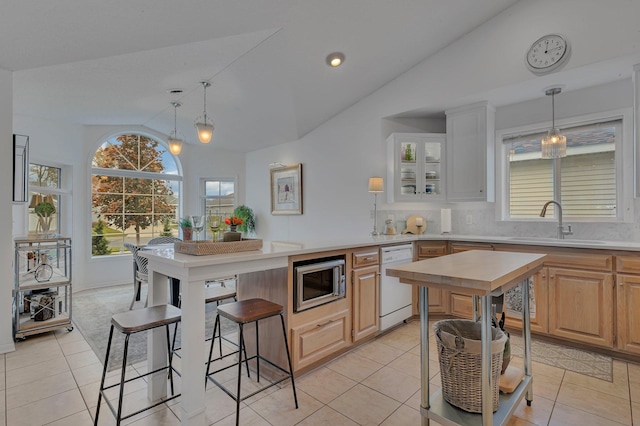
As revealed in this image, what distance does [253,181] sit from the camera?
21.2 ft

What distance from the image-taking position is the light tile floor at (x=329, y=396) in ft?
6.35

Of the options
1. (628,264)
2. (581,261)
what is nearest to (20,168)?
(581,261)

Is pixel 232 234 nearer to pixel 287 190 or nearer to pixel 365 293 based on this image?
pixel 365 293

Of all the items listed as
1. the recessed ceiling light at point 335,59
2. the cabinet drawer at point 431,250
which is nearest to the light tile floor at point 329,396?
the cabinet drawer at point 431,250

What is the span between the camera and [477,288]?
55.2 inches

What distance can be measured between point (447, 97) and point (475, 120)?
1.41 ft

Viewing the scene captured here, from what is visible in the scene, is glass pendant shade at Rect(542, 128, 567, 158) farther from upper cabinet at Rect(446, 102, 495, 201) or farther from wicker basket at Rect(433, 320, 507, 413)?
wicker basket at Rect(433, 320, 507, 413)

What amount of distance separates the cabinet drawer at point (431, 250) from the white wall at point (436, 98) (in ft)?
2.19

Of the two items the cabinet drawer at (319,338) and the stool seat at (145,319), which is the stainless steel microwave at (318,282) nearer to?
the cabinet drawer at (319,338)

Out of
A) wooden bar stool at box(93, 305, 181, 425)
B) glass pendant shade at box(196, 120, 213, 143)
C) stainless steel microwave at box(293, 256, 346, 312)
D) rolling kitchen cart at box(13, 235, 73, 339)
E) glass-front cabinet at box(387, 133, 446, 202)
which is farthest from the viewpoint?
glass-front cabinet at box(387, 133, 446, 202)

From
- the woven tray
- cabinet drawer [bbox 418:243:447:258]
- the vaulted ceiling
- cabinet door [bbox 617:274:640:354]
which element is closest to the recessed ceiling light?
the vaulted ceiling

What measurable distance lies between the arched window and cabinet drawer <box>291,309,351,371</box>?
15.7 ft

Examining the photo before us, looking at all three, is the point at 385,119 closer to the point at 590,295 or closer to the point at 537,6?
the point at 537,6

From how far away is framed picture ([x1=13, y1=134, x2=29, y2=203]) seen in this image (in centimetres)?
317
